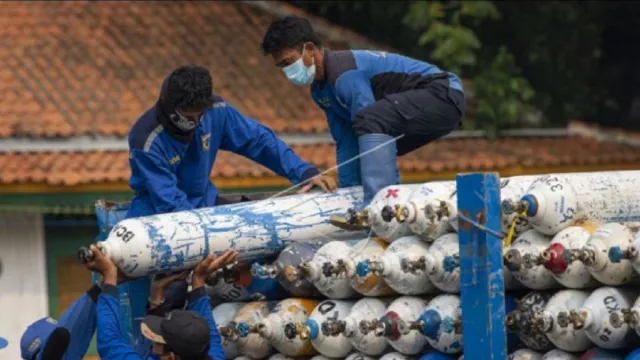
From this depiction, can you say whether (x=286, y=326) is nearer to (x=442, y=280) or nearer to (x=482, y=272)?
(x=442, y=280)

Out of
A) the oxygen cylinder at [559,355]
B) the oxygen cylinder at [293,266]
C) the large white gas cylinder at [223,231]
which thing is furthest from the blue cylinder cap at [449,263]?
the large white gas cylinder at [223,231]

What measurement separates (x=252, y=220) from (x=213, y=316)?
17.0 inches

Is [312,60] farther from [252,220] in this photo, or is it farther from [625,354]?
[625,354]

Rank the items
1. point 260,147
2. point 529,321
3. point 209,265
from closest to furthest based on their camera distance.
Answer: point 529,321 < point 209,265 < point 260,147

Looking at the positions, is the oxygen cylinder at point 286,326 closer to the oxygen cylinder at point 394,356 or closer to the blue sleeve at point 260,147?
the oxygen cylinder at point 394,356

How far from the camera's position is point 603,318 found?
5395mm

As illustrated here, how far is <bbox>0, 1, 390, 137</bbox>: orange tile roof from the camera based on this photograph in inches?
648

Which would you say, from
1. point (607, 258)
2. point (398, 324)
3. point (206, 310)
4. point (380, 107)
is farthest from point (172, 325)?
point (607, 258)

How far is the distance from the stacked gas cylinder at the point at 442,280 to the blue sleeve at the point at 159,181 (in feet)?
1.19

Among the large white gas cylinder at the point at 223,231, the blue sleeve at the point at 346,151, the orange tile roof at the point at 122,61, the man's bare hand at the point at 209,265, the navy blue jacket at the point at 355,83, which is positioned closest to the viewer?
the large white gas cylinder at the point at 223,231

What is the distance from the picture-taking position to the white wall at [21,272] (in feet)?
54.1

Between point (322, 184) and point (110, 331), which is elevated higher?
point (322, 184)

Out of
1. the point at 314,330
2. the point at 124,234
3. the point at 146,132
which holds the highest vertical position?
the point at 146,132

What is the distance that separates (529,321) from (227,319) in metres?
1.48
